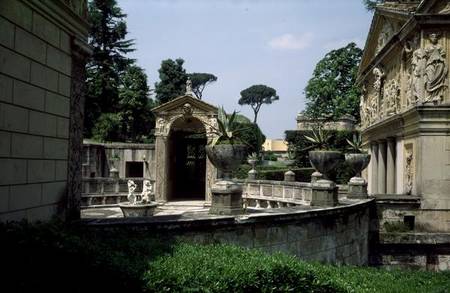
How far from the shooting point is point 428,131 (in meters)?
16.0

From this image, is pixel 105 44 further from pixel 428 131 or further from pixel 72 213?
pixel 72 213

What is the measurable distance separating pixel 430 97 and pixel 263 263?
12407 millimetres

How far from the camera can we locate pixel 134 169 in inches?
1120

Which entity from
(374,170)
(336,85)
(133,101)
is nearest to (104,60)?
(133,101)

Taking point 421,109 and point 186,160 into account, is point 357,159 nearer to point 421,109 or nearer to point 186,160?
point 421,109

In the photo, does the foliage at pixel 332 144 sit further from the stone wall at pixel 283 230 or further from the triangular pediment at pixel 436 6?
the stone wall at pixel 283 230

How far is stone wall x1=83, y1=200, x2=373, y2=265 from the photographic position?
25.2 ft

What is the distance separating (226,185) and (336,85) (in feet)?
107

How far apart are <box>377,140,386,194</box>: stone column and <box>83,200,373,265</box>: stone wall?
9906 millimetres

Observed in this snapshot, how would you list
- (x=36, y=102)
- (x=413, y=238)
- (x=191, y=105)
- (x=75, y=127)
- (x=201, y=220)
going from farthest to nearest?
(x=191, y=105), (x=413, y=238), (x=201, y=220), (x=75, y=127), (x=36, y=102)

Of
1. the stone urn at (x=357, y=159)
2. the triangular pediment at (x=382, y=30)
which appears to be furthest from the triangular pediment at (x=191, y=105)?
the stone urn at (x=357, y=159)

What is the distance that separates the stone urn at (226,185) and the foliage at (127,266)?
273 centimetres

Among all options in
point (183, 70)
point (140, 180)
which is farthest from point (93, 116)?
point (183, 70)

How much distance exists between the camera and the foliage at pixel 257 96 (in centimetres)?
→ 10144
